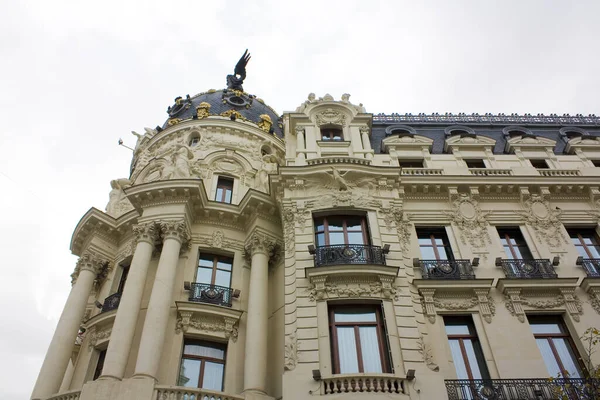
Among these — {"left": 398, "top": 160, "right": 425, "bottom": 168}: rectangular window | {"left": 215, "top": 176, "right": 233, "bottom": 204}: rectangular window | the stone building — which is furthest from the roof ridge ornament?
{"left": 398, "top": 160, "right": 425, "bottom": 168}: rectangular window

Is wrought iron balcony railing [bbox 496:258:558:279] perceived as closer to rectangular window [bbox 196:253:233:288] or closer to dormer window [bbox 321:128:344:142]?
dormer window [bbox 321:128:344:142]

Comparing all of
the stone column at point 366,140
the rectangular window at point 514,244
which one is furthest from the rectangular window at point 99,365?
the rectangular window at point 514,244

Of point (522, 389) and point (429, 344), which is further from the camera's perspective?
point (429, 344)

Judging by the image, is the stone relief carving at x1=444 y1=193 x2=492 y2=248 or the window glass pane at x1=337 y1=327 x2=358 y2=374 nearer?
the window glass pane at x1=337 y1=327 x2=358 y2=374

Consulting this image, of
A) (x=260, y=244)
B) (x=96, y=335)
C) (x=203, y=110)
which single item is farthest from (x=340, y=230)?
(x=203, y=110)

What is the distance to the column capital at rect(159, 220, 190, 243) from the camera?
19.9 meters

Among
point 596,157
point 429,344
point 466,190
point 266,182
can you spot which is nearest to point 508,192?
point 466,190

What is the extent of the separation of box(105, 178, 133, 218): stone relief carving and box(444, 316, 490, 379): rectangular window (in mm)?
16572

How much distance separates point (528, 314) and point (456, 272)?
2.90m

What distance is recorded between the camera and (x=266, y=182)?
2378 cm

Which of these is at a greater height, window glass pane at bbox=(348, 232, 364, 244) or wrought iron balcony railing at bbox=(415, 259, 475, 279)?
window glass pane at bbox=(348, 232, 364, 244)

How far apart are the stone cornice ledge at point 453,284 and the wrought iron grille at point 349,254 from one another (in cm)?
169

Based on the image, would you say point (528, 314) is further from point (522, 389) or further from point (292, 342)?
point (292, 342)

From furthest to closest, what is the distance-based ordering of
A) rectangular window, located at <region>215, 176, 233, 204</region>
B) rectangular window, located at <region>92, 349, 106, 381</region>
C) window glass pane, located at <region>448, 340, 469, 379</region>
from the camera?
rectangular window, located at <region>215, 176, 233, 204</region> → rectangular window, located at <region>92, 349, 106, 381</region> → window glass pane, located at <region>448, 340, 469, 379</region>
